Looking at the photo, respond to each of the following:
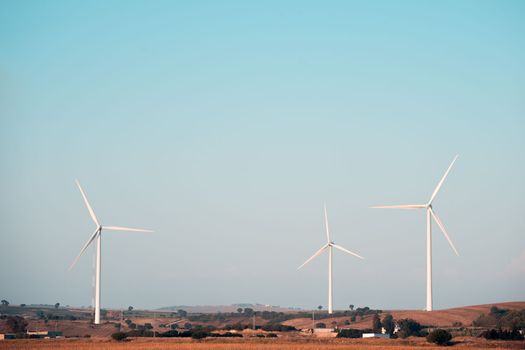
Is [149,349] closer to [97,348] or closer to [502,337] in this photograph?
[97,348]

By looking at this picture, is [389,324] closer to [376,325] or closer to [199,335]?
[376,325]

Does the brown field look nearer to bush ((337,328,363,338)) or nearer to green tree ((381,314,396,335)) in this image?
bush ((337,328,363,338))

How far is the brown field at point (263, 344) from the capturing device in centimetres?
11755

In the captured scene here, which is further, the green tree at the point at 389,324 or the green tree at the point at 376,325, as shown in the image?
the green tree at the point at 376,325

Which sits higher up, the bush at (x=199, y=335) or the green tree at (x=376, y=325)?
the green tree at (x=376, y=325)

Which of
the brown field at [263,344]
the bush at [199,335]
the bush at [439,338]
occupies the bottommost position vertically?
the brown field at [263,344]

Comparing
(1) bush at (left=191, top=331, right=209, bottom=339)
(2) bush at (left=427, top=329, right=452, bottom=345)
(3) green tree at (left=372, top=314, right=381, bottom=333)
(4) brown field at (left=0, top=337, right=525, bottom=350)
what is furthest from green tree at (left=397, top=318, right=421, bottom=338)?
(1) bush at (left=191, top=331, right=209, bottom=339)

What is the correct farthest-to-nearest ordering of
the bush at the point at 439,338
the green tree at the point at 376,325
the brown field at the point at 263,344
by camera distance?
the green tree at the point at 376,325, the bush at the point at 439,338, the brown field at the point at 263,344

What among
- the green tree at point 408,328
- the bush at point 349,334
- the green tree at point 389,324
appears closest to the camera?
the bush at point 349,334

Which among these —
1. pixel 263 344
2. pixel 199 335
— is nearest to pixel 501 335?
pixel 263 344

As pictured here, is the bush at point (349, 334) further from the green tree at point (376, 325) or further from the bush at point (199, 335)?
the bush at point (199, 335)

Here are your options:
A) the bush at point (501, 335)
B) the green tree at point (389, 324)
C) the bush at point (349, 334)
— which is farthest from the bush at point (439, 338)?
the green tree at point (389, 324)

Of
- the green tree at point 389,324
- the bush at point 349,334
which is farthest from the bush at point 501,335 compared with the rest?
the green tree at point 389,324

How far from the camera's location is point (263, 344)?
410 ft
